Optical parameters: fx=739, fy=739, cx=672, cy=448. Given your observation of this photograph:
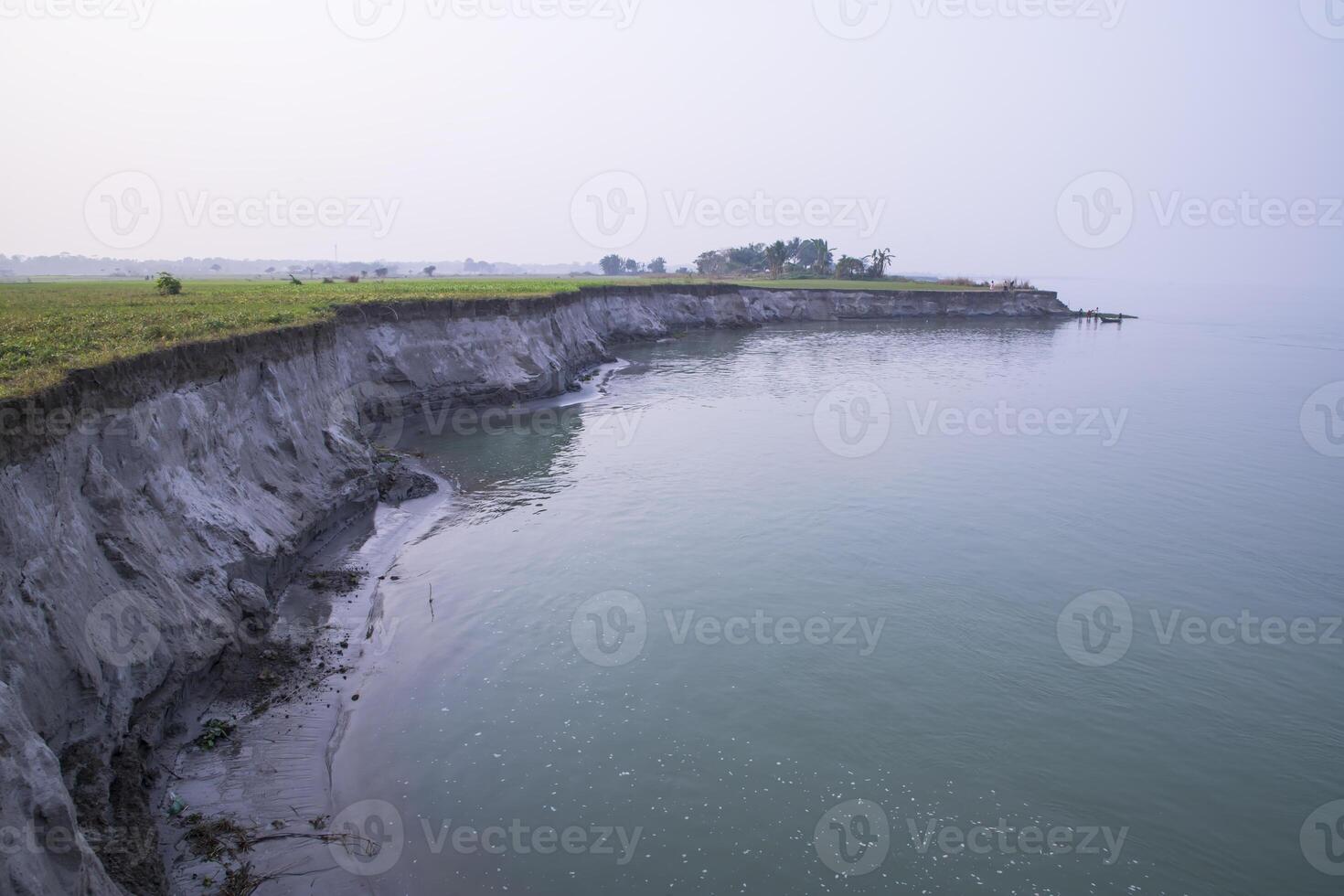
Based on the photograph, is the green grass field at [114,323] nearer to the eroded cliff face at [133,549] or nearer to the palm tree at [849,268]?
the eroded cliff face at [133,549]

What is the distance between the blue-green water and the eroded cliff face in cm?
323

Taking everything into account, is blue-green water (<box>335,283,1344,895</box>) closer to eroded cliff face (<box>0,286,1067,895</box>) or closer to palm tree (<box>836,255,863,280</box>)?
eroded cliff face (<box>0,286,1067,895</box>)

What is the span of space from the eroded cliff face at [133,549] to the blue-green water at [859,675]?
3.23 m

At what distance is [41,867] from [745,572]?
16352 mm

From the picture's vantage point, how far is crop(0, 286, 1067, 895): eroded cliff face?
30.5ft

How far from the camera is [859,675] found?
16.4 metres

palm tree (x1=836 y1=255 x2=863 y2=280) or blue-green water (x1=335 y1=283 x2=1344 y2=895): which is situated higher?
palm tree (x1=836 y1=255 x2=863 y2=280)

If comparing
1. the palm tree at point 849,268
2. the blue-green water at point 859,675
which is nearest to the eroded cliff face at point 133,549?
the blue-green water at point 859,675

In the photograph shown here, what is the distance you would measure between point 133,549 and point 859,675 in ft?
48.1

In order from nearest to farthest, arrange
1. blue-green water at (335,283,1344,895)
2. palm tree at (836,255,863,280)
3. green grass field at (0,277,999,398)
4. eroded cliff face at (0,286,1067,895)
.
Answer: eroded cliff face at (0,286,1067,895) < blue-green water at (335,283,1344,895) < green grass field at (0,277,999,398) < palm tree at (836,255,863,280)

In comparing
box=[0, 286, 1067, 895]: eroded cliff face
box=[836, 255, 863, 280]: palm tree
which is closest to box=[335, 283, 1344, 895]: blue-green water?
box=[0, 286, 1067, 895]: eroded cliff face

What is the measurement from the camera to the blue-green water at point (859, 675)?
38.0 ft

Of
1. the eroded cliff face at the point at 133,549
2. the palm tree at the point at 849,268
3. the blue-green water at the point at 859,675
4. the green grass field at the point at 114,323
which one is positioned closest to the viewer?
the eroded cliff face at the point at 133,549

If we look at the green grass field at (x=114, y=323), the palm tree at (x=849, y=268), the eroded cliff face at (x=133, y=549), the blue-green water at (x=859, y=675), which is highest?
the palm tree at (x=849, y=268)
